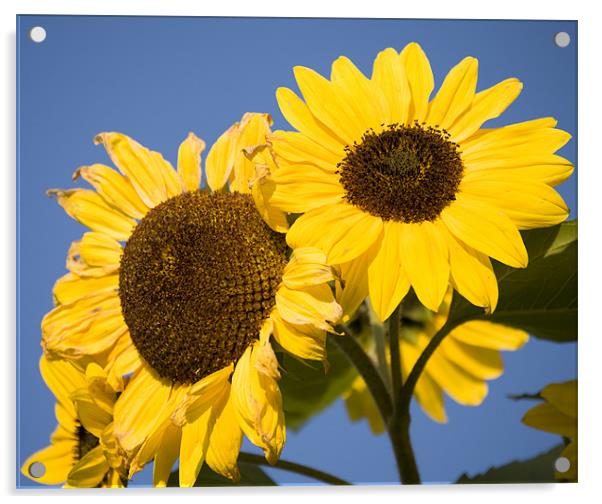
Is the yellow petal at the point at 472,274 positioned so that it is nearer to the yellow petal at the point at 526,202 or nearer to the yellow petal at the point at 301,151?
the yellow petal at the point at 526,202

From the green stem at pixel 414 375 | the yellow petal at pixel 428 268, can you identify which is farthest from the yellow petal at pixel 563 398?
the yellow petal at pixel 428 268

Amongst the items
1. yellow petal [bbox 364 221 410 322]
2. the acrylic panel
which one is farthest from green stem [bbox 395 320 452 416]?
yellow petal [bbox 364 221 410 322]

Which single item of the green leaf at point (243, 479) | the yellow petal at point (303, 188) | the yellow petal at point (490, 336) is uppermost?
the yellow petal at point (303, 188)

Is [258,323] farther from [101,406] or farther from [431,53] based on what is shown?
[431,53]

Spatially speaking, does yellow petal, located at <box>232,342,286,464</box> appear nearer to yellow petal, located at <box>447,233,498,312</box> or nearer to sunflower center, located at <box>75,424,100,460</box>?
yellow petal, located at <box>447,233,498,312</box>

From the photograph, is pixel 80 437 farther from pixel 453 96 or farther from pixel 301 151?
pixel 453 96

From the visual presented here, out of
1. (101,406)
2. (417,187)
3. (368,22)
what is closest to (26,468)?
(101,406)

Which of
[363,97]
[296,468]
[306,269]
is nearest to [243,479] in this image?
[296,468]
